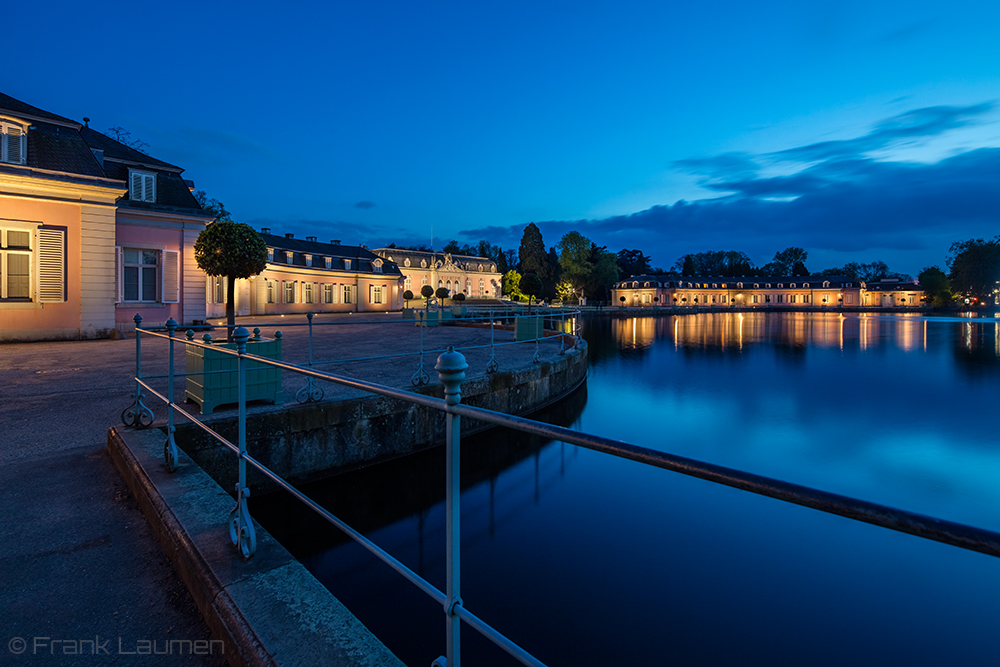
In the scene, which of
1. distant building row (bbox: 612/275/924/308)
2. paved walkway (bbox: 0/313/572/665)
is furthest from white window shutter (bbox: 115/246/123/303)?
distant building row (bbox: 612/275/924/308)

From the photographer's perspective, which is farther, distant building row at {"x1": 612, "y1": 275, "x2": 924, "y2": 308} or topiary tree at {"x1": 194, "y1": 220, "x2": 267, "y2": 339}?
distant building row at {"x1": 612, "y1": 275, "x2": 924, "y2": 308}

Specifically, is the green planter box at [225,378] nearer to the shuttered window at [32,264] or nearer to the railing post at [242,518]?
the railing post at [242,518]

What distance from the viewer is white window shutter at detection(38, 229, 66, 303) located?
11469mm

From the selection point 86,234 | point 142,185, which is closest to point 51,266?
point 86,234

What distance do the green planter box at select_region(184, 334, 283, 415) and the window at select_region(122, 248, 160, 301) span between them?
1109 cm

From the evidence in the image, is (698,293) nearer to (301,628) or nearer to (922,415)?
(922,415)

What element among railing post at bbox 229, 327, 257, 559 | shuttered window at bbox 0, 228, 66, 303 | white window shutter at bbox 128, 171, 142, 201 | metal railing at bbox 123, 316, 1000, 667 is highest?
white window shutter at bbox 128, 171, 142, 201

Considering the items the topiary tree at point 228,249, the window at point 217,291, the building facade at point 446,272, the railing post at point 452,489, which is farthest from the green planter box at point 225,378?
the building facade at point 446,272

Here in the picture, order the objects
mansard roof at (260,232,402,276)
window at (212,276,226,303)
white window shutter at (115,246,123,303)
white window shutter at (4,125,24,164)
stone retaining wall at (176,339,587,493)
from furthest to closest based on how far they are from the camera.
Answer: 1. mansard roof at (260,232,402,276)
2. window at (212,276,226,303)
3. white window shutter at (115,246,123,303)
4. white window shutter at (4,125,24,164)
5. stone retaining wall at (176,339,587,493)

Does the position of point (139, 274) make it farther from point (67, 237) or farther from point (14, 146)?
point (14, 146)

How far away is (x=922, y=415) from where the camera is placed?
500 inches

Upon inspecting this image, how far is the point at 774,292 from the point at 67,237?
351ft

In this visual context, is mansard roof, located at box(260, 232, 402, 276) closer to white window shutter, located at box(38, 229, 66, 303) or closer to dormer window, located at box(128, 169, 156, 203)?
dormer window, located at box(128, 169, 156, 203)
